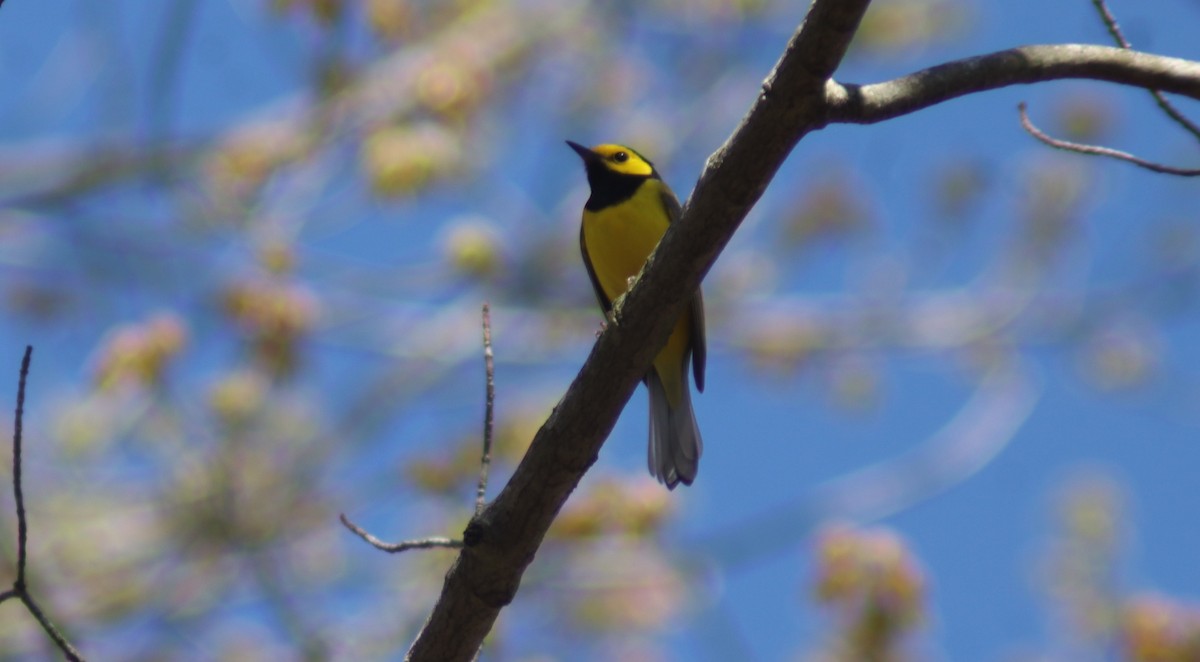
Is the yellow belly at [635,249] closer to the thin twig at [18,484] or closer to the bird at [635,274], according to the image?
the bird at [635,274]

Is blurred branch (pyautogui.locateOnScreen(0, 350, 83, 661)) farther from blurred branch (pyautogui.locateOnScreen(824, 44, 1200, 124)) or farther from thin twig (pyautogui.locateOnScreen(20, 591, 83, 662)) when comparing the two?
blurred branch (pyautogui.locateOnScreen(824, 44, 1200, 124))

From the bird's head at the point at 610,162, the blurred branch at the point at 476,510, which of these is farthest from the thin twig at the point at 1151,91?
the bird's head at the point at 610,162

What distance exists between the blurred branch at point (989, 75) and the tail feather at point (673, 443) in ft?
7.12

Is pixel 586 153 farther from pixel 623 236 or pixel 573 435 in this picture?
pixel 573 435

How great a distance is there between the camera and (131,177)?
6.69 metres

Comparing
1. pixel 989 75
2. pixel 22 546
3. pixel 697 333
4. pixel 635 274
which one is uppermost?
pixel 989 75

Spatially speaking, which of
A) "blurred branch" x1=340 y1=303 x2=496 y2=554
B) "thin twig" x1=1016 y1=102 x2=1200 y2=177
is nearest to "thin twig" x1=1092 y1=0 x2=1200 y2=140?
"thin twig" x1=1016 y1=102 x2=1200 y2=177

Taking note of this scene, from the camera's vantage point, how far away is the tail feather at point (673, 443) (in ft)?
14.9

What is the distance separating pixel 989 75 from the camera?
2.57 meters

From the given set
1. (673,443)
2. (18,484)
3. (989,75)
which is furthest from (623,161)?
(18,484)

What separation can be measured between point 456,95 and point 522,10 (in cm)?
154

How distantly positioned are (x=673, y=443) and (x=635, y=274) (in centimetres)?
75

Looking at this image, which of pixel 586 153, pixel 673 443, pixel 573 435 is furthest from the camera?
pixel 586 153

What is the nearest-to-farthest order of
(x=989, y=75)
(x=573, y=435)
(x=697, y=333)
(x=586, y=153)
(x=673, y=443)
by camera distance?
(x=989, y=75), (x=573, y=435), (x=673, y=443), (x=697, y=333), (x=586, y=153)
